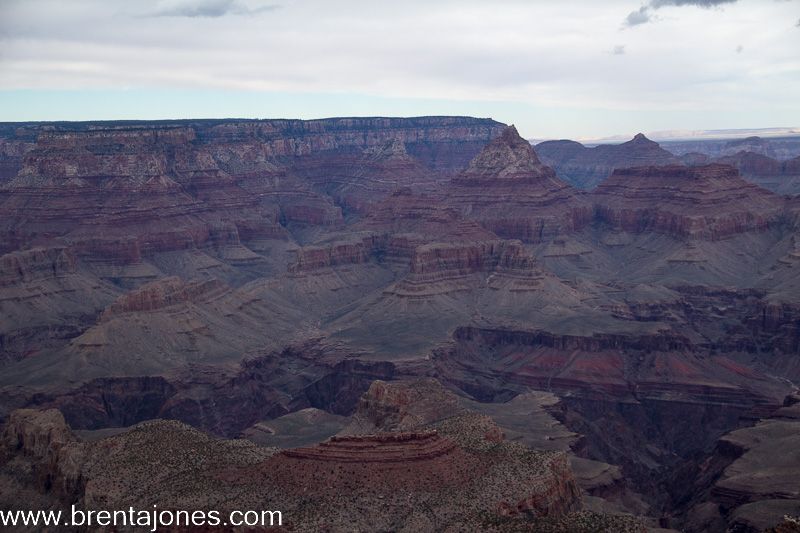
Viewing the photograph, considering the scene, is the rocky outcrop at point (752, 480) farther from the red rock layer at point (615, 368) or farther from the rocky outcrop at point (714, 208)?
the rocky outcrop at point (714, 208)

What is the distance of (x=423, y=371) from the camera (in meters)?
134

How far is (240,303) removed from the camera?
158125 mm

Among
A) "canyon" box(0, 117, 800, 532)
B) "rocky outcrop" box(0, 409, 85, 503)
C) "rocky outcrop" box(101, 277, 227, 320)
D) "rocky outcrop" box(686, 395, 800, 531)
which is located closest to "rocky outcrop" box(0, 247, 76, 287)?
"canyon" box(0, 117, 800, 532)

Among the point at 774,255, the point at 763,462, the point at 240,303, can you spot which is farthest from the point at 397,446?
the point at 774,255

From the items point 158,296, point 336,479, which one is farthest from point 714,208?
point 336,479

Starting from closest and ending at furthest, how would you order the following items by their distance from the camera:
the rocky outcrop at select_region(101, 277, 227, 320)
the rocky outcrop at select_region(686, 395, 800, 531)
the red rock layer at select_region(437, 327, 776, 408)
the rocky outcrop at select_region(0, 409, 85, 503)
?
1. the rocky outcrop at select_region(0, 409, 85, 503)
2. the rocky outcrop at select_region(686, 395, 800, 531)
3. the red rock layer at select_region(437, 327, 776, 408)
4. the rocky outcrop at select_region(101, 277, 227, 320)

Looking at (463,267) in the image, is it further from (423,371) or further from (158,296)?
(158,296)

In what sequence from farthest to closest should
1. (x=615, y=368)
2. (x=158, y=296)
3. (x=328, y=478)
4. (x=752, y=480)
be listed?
(x=158, y=296), (x=615, y=368), (x=752, y=480), (x=328, y=478)

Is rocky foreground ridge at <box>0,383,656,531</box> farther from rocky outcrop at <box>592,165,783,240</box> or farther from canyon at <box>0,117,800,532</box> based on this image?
rocky outcrop at <box>592,165,783,240</box>

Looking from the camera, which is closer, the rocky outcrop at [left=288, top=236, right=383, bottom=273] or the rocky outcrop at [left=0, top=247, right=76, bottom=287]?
the rocky outcrop at [left=0, top=247, right=76, bottom=287]

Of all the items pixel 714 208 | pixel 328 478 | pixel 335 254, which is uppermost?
pixel 714 208

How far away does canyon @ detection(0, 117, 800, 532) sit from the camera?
68500 mm

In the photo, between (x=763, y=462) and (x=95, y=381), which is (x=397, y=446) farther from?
(x=95, y=381)

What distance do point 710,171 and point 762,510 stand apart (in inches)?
5076
